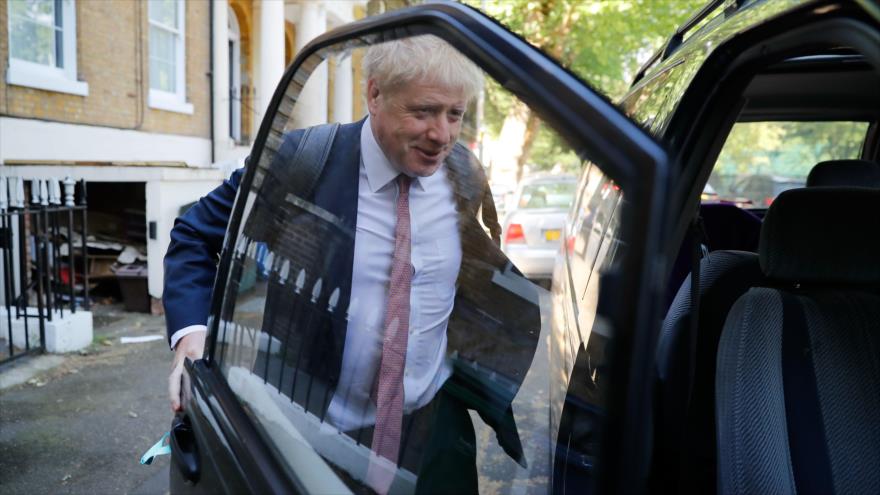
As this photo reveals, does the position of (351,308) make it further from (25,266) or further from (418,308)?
(25,266)

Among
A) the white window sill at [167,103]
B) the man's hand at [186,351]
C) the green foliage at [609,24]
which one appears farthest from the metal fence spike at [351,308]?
the green foliage at [609,24]

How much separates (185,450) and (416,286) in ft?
2.52

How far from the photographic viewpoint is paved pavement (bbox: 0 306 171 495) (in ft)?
12.8

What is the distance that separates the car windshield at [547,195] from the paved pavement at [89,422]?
10.8 feet

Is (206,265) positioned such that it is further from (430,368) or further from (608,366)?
(608,366)

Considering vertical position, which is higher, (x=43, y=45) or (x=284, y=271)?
(x=43, y=45)

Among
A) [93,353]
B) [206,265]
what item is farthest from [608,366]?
[93,353]

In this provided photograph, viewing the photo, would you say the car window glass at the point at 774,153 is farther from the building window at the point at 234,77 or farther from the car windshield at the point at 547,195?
the building window at the point at 234,77

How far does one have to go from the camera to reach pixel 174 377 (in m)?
1.95

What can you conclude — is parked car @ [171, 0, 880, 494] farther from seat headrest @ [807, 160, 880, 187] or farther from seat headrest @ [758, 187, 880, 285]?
seat headrest @ [807, 160, 880, 187]

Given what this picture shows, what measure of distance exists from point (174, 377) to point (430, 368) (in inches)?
37.2

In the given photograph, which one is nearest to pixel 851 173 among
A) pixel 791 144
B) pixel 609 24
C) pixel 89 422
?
pixel 791 144

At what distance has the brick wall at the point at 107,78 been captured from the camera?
779cm

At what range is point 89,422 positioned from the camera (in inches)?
183
